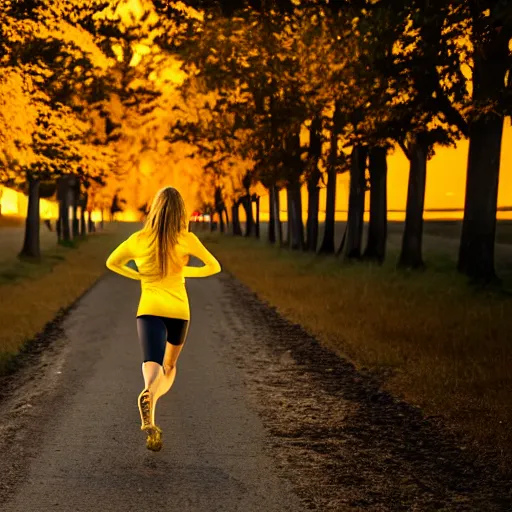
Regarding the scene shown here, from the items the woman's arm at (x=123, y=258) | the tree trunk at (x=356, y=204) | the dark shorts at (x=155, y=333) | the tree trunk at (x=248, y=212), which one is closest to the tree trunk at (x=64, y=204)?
the tree trunk at (x=248, y=212)

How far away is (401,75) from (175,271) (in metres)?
12.4

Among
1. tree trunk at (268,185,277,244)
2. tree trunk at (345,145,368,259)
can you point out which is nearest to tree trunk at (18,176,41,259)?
tree trunk at (345,145,368,259)

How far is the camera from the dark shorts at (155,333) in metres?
7.02

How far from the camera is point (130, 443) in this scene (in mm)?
7441

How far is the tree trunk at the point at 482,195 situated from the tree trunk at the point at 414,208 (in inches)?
215

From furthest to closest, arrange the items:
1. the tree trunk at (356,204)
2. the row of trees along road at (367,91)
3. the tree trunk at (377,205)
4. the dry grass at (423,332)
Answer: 1. the tree trunk at (356,204)
2. the tree trunk at (377,205)
3. the row of trees along road at (367,91)
4. the dry grass at (423,332)

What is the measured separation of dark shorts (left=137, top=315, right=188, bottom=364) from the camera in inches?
276

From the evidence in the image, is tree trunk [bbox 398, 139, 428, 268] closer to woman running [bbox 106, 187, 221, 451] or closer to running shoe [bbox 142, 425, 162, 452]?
woman running [bbox 106, 187, 221, 451]

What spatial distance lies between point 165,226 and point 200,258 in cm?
43

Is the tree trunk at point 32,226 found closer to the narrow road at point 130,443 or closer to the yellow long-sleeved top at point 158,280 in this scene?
the narrow road at point 130,443

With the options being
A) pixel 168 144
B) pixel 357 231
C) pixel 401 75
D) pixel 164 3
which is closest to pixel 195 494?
pixel 164 3

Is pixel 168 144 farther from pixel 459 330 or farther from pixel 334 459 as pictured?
pixel 334 459

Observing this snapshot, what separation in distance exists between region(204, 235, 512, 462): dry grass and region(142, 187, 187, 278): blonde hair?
116 inches

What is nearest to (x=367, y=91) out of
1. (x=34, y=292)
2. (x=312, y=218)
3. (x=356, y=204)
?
(x=34, y=292)
